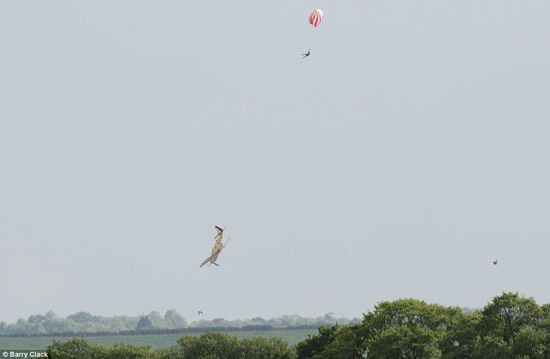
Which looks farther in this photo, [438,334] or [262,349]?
[262,349]

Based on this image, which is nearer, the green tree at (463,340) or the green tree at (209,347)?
the green tree at (463,340)

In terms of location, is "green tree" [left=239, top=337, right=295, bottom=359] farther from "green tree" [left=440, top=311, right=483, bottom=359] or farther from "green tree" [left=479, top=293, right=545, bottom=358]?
"green tree" [left=479, top=293, right=545, bottom=358]

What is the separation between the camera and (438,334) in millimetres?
134875

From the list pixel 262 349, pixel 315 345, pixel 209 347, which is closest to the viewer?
pixel 315 345

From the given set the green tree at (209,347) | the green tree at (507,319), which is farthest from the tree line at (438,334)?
the green tree at (209,347)

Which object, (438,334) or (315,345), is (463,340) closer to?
(438,334)

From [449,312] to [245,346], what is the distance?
3819cm

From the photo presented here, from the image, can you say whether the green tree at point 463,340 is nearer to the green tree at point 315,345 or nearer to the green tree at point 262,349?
the green tree at point 315,345

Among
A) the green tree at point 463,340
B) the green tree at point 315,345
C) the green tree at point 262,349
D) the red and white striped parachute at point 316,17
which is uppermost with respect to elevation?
the red and white striped parachute at point 316,17

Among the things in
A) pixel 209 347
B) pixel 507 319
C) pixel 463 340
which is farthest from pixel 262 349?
pixel 507 319

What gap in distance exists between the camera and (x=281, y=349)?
567 ft

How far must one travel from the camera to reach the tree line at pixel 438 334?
123 metres

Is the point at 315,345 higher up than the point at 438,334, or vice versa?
the point at 315,345

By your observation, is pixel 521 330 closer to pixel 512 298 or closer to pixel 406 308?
pixel 512 298
